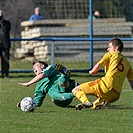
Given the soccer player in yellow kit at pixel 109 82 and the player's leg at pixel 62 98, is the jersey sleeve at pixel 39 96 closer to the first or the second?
the player's leg at pixel 62 98

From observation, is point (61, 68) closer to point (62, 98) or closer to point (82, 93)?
point (82, 93)

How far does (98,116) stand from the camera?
30.4ft

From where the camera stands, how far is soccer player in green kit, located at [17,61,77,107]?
10.3m

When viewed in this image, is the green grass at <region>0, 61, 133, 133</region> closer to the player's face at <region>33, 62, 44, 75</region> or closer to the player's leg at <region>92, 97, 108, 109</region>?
the player's leg at <region>92, 97, 108, 109</region>

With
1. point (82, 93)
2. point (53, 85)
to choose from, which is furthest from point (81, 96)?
point (53, 85)

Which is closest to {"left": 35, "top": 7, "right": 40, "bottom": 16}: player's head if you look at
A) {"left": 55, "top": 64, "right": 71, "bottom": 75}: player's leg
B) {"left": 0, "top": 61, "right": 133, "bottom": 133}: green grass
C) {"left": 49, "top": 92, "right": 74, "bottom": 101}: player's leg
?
{"left": 0, "top": 61, "right": 133, "bottom": 133}: green grass

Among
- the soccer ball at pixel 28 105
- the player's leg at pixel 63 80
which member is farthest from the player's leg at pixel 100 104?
the soccer ball at pixel 28 105

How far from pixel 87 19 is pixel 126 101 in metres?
10.3

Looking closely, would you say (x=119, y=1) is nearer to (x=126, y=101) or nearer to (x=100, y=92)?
(x=126, y=101)

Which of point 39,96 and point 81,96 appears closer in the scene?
point 81,96

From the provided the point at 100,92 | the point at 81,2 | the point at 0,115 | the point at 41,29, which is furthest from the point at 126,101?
the point at 41,29

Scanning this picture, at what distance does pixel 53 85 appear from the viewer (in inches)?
416

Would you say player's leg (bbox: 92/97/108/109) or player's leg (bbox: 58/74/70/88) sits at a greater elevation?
player's leg (bbox: 58/74/70/88)

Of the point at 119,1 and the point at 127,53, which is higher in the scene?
the point at 119,1
